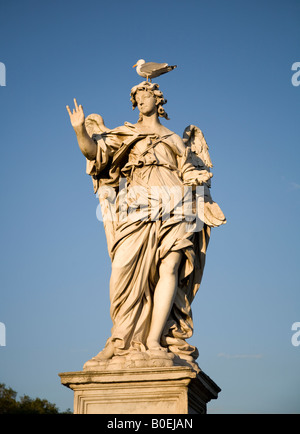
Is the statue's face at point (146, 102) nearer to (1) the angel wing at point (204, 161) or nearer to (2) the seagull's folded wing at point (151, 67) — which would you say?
(2) the seagull's folded wing at point (151, 67)

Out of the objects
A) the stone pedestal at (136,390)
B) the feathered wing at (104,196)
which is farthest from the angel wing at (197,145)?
the stone pedestal at (136,390)

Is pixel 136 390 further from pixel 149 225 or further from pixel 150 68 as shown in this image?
pixel 150 68

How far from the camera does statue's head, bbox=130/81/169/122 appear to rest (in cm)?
972

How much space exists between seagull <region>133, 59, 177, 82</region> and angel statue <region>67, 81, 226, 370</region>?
24cm

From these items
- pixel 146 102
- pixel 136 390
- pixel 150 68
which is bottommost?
pixel 136 390

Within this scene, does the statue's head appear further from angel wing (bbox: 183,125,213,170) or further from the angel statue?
angel wing (bbox: 183,125,213,170)

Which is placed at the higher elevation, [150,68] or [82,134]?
[150,68]

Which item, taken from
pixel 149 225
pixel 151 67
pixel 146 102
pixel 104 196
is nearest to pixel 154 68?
pixel 151 67

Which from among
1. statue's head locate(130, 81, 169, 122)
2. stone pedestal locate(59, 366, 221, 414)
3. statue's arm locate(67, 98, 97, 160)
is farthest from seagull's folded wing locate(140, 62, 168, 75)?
stone pedestal locate(59, 366, 221, 414)

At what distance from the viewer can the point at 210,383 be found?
8555mm

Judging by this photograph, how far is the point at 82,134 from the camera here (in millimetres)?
8930

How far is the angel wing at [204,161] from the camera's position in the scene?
29.7ft

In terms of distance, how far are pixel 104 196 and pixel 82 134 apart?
100cm

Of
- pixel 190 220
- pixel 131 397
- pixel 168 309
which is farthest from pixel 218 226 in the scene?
pixel 131 397
